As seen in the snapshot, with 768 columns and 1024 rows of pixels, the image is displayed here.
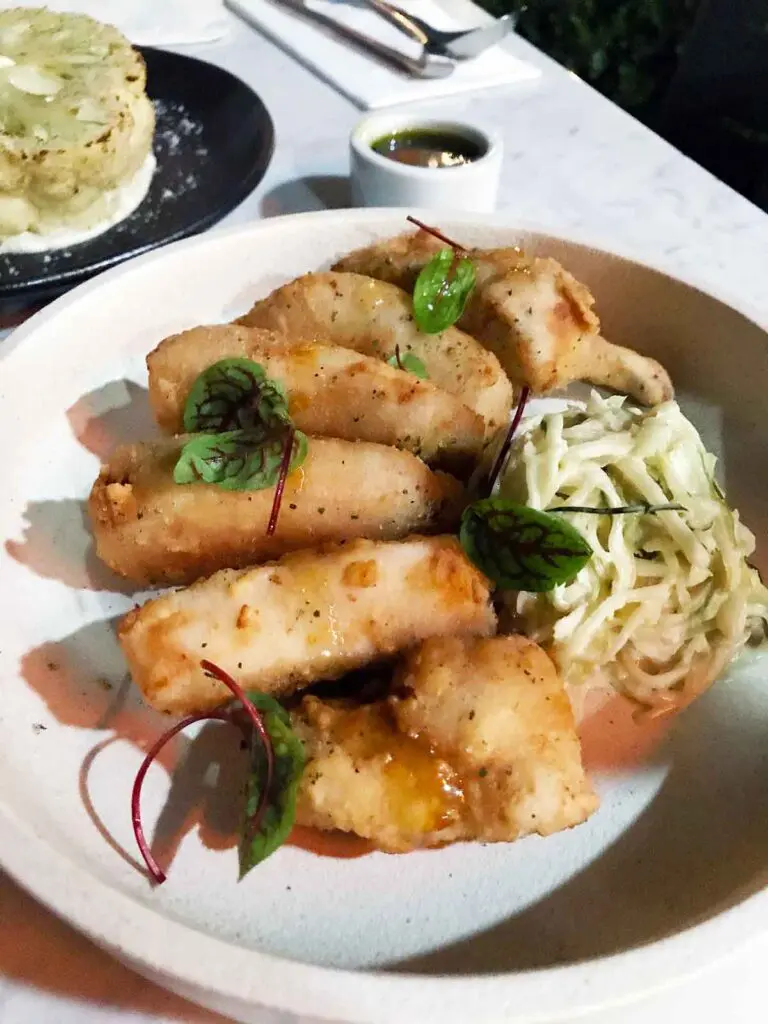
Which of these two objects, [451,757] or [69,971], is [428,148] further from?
[69,971]

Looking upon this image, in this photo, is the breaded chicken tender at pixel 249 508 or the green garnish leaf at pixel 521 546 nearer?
the green garnish leaf at pixel 521 546

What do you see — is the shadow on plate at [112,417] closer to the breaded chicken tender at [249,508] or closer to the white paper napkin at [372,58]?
the breaded chicken tender at [249,508]

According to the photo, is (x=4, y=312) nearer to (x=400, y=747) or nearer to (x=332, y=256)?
(x=332, y=256)

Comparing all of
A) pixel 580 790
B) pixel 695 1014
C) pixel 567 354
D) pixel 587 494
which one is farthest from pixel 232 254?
pixel 695 1014

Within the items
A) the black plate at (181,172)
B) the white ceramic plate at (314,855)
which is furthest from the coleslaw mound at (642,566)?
the black plate at (181,172)

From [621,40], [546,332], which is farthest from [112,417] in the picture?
[621,40]

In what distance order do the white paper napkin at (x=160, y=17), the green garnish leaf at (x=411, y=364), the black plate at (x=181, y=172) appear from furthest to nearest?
the white paper napkin at (x=160, y=17)
the black plate at (x=181, y=172)
the green garnish leaf at (x=411, y=364)
